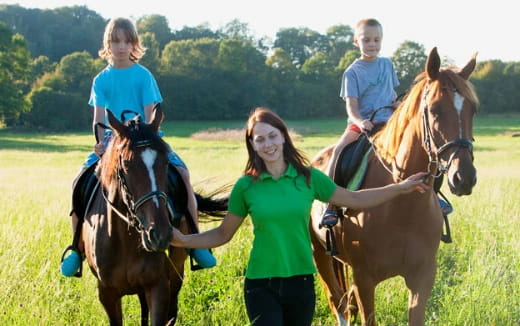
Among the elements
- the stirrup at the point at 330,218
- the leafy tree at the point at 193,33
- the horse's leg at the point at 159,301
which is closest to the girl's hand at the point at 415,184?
the stirrup at the point at 330,218

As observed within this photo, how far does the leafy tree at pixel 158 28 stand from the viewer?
4544 inches

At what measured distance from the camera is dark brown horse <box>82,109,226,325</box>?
3.67 m

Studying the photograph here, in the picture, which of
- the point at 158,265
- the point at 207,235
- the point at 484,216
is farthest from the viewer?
the point at 484,216

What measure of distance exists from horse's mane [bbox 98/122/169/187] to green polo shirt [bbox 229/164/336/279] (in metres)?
0.60

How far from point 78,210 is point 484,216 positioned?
6366 mm

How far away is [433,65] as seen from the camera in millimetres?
4324

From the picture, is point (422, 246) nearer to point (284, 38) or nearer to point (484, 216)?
point (484, 216)

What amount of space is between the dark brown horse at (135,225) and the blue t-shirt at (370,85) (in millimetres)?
1874

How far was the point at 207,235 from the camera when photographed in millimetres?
3936

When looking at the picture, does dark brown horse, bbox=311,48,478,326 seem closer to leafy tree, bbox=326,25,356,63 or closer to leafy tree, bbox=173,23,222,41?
leafy tree, bbox=326,25,356,63

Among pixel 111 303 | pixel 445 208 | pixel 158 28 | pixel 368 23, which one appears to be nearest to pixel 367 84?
pixel 368 23

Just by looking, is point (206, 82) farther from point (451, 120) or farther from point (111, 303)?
point (451, 120)

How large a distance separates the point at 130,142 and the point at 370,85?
2.72 meters

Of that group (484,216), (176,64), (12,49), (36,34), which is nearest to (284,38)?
(176,64)
